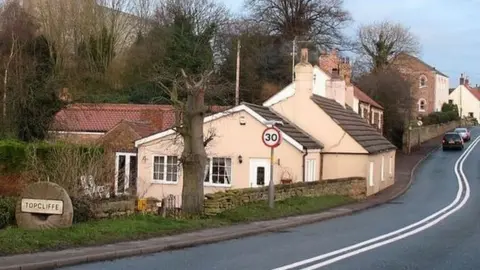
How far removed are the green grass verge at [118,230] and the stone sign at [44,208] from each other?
43 cm

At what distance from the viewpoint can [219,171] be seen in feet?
114

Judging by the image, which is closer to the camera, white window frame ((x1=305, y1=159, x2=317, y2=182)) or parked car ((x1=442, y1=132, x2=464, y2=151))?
white window frame ((x1=305, y1=159, x2=317, y2=182))

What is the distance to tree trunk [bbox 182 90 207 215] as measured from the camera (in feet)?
66.1

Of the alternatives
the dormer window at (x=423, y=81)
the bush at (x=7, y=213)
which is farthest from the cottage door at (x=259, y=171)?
the dormer window at (x=423, y=81)

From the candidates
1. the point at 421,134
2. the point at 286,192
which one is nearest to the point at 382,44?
the point at 421,134

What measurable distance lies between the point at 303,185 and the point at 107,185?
8.42 m

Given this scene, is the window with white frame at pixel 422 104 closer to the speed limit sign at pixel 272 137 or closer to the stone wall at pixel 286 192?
the stone wall at pixel 286 192

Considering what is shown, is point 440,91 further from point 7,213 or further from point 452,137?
point 7,213

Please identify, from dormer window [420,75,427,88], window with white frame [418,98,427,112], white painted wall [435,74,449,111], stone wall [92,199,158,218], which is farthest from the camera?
white painted wall [435,74,449,111]

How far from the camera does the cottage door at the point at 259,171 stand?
3378cm

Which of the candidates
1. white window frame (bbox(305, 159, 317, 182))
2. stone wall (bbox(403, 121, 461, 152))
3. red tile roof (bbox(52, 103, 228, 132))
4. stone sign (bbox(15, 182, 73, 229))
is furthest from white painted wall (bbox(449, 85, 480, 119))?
stone sign (bbox(15, 182, 73, 229))

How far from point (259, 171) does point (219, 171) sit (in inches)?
77.5

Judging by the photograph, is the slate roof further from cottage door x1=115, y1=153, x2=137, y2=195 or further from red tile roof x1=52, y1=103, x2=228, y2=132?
red tile roof x1=52, y1=103, x2=228, y2=132

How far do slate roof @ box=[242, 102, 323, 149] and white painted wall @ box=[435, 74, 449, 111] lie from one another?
97891mm
